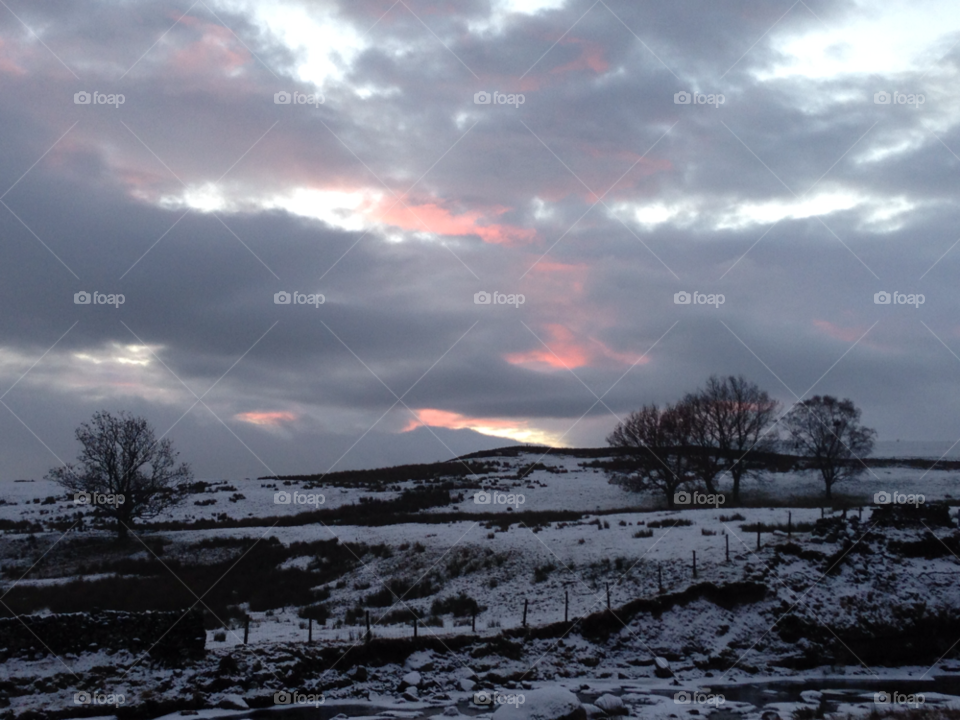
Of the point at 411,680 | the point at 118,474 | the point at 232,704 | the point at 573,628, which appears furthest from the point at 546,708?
the point at 118,474

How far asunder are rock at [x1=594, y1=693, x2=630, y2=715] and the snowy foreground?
0.16 ft

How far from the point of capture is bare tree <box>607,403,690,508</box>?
57.4m

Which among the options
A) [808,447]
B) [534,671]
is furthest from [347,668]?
[808,447]

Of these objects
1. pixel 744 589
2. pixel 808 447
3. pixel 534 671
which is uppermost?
pixel 808 447

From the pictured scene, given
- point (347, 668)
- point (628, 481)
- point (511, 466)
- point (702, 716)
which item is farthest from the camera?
point (511, 466)

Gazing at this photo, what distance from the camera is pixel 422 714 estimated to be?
17812 mm

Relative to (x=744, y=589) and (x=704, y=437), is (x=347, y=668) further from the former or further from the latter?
(x=704, y=437)

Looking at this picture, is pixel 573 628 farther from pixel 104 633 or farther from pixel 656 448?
pixel 656 448

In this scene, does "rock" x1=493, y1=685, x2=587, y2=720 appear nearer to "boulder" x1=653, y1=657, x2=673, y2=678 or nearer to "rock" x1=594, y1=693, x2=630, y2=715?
"rock" x1=594, y1=693, x2=630, y2=715

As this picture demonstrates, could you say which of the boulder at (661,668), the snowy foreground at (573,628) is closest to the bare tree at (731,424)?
the snowy foreground at (573,628)

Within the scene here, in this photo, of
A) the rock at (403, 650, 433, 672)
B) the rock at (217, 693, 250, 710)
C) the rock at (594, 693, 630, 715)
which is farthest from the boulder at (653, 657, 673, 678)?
the rock at (217, 693, 250, 710)

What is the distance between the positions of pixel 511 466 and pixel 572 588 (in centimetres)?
6098

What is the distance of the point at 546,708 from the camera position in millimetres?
16188

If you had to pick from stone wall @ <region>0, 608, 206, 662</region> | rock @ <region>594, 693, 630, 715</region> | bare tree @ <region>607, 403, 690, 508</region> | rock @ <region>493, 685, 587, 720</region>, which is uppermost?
bare tree @ <region>607, 403, 690, 508</region>
